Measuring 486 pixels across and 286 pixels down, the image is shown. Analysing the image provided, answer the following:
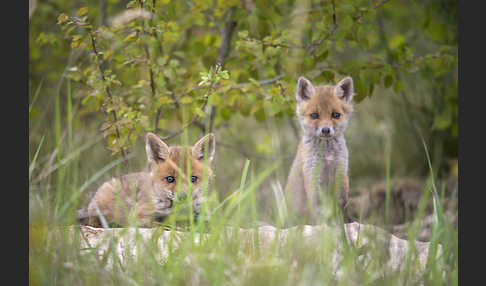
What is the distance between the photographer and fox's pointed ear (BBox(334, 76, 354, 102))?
4617 millimetres

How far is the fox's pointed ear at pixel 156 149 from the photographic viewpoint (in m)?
4.04

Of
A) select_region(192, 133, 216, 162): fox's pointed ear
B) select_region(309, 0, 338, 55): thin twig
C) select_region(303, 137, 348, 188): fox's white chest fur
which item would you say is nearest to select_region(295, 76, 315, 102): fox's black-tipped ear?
select_region(303, 137, 348, 188): fox's white chest fur

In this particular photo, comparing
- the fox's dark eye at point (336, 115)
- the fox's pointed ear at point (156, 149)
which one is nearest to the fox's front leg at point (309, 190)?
the fox's dark eye at point (336, 115)

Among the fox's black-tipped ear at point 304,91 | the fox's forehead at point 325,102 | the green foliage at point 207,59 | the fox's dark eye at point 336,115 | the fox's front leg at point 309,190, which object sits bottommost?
the fox's front leg at point 309,190

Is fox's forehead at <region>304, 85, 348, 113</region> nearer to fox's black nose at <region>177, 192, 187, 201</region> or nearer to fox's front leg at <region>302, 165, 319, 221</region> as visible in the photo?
fox's front leg at <region>302, 165, 319, 221</region>

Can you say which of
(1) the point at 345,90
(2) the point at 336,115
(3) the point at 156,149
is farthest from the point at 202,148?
(1) the point at 345,90

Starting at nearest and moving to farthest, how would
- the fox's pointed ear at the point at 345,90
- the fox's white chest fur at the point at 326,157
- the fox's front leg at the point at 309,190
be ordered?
the fox's pointed ear at the point at 345,90 → the fox's front leg at the point at 309,190 → the fox's white chest fur at the point at 326,157

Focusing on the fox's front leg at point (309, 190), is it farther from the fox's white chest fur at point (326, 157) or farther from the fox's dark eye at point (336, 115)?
the fox's dark eye at point (336, 115)

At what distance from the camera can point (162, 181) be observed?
4188 millimetres

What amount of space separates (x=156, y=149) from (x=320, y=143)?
6.11 feet

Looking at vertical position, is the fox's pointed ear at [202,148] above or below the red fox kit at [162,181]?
above

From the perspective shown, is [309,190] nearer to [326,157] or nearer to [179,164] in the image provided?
[326,157]

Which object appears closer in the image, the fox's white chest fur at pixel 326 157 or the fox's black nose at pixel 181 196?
the fox's black nose at pixel 181 196

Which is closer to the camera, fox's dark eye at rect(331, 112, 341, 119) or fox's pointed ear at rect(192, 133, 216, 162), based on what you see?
fox's pointed ear at rect(192, 133, 216, 162)
